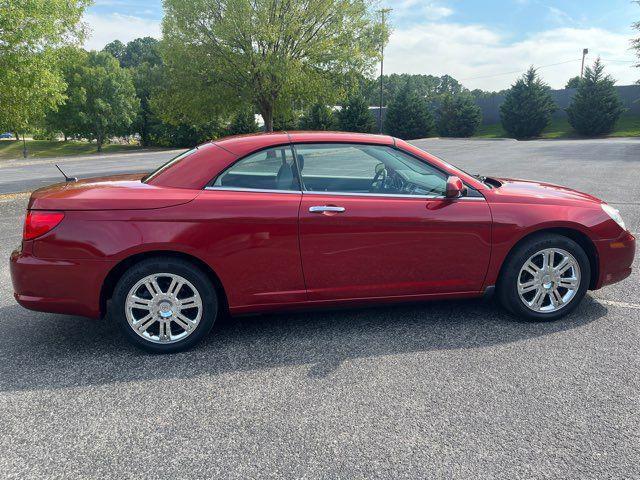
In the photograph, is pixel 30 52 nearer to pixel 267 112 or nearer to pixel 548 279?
pixel 267 112

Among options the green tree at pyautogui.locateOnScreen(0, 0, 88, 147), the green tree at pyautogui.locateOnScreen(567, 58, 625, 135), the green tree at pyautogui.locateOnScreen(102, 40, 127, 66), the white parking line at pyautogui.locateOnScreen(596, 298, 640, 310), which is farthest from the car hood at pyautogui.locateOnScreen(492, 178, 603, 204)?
the green tree at pyautogui.locateOnScreen(102, 40, 127, 66)

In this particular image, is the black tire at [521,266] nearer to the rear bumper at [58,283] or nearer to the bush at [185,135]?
the rear bumper at [58,283]

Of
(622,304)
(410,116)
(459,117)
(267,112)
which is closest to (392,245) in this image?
(622,304)

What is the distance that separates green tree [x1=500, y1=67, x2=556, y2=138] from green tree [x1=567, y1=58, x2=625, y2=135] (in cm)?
282

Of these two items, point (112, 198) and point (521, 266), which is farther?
point (521, 266)

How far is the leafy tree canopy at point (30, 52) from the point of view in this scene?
10301 mm

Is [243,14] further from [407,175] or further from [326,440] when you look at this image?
[326,440]

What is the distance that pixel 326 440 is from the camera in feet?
8.26

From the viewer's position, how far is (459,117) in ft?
158

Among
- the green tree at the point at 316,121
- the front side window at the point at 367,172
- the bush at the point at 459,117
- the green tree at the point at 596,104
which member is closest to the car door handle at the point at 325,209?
the front side window at the point at 367,172

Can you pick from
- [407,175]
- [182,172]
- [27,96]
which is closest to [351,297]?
[407,175]

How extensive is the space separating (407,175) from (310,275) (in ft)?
3.65

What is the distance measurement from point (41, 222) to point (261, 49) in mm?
15174

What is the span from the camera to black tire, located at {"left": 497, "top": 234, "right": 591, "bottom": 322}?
383 centimetres
